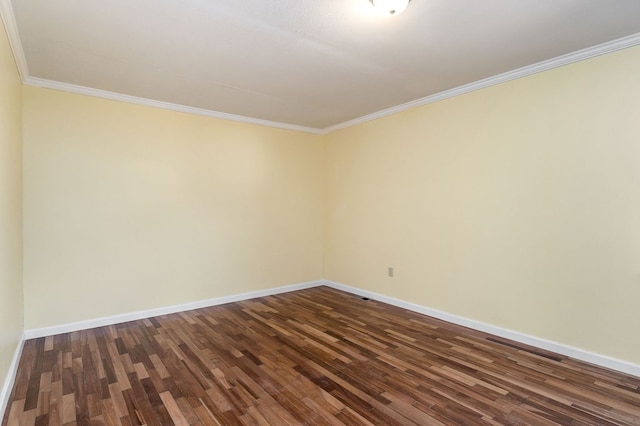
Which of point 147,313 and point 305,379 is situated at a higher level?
point 147,313

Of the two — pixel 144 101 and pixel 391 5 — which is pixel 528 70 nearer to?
pixel 391 5

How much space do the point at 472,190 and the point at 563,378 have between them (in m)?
1.80

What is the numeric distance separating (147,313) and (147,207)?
1244 millimetres

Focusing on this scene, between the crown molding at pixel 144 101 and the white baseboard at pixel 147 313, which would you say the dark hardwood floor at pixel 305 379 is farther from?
the crown molding at pixel 144 101

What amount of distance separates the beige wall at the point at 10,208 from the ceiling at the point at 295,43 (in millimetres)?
318

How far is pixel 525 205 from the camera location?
3.02 m

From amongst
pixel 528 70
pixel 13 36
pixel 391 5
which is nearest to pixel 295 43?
pixel 391 5

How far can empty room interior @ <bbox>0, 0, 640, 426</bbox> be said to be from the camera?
2135mm

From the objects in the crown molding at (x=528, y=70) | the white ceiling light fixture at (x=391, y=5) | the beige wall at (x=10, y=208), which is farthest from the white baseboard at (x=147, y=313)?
the white ceiling light fixture at (x=391, y=5)

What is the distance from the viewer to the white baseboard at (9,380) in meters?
2.00

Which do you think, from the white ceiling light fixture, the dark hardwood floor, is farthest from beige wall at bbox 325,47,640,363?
the white ceiling light fixture

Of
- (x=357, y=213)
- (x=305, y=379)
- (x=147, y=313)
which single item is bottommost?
(x=305, y=379)

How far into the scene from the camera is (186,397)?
2.17 metres

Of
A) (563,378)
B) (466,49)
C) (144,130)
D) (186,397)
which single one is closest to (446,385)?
(563,378)
